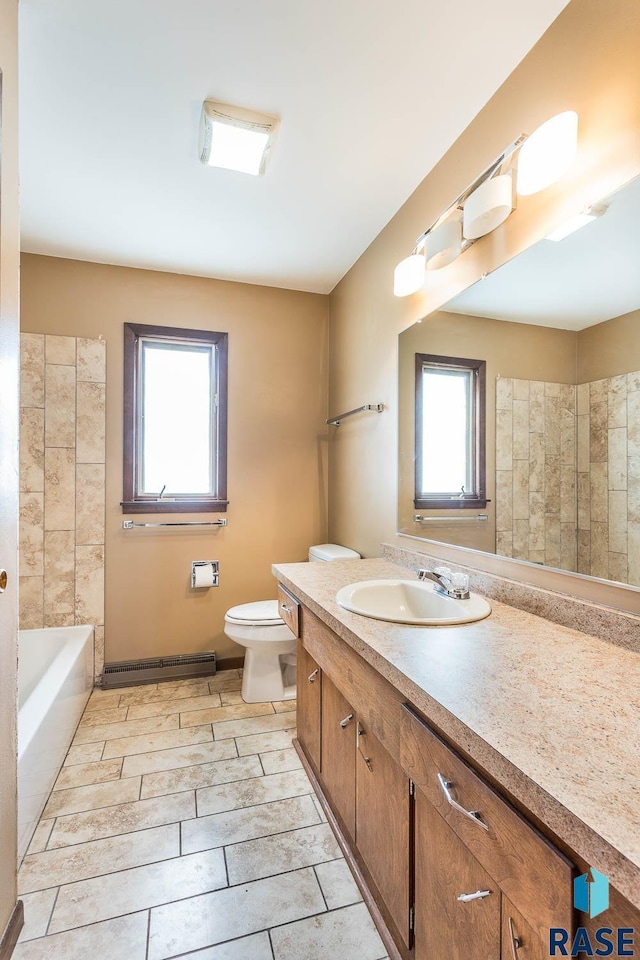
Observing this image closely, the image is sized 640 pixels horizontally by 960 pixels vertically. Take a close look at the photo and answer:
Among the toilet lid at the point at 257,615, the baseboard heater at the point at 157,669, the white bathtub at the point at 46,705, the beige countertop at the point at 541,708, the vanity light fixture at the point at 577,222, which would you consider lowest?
the baseboard heater at the point at 157,669

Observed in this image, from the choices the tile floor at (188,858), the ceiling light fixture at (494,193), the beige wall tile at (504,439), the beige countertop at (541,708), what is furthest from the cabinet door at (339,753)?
the ceiling light fixture at (494,193)

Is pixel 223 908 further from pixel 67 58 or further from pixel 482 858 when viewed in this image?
pixel 67 58

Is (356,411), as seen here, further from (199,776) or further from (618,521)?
(199,776)

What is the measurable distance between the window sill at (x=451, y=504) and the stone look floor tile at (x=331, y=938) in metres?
1.25

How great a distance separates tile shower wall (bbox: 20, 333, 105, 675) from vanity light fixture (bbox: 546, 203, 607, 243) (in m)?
2.42

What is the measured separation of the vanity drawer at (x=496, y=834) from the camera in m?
0.60

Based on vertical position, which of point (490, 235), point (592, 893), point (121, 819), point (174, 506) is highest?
point (490, 235)

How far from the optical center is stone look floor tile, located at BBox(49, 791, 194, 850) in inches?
62.2

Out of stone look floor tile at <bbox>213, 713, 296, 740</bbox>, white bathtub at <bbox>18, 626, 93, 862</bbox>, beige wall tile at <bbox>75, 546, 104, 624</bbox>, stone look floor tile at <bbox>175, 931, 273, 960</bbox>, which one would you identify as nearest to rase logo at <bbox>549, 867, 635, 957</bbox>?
stone look floor tile at <bbox>175, 931, 273, 960</bbox>

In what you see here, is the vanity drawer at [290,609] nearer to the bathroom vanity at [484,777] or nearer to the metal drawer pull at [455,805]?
the bathroom vanity at [484,777]

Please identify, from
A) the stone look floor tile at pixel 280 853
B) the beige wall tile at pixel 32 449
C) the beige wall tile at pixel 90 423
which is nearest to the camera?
the stone look floor tile at pixel 280 853

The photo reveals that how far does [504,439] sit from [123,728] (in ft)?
7.19

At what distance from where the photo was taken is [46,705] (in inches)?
70.7

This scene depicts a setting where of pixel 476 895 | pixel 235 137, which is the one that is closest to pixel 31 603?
pixel 235 137
